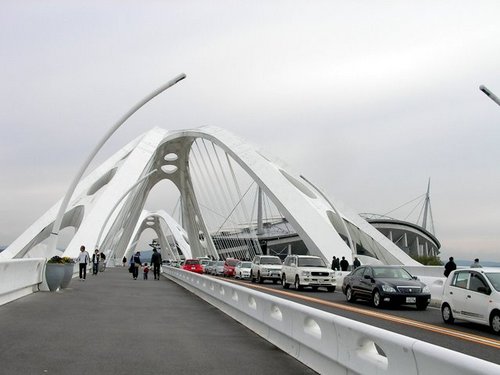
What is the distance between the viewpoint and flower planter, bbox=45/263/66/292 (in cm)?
2302

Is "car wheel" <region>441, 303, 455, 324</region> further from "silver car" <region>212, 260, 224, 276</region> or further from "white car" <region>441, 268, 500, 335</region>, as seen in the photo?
"silver car" <region>212, 260, 224, 276</region>

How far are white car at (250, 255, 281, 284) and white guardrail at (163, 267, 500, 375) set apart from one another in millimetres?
22814

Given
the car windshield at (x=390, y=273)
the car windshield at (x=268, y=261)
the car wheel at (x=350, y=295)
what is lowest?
the car wheel at (x=350, y=295)

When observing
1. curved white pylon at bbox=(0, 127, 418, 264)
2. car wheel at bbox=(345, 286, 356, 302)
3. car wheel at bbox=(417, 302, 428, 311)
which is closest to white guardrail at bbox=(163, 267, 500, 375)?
car wheel at bbox=(417, 302, 428, 311)

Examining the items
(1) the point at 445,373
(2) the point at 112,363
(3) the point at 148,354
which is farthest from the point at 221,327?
(1) the point at 445,373

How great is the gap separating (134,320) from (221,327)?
2130mm

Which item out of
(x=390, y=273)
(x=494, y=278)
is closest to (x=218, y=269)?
(x=390, y=273)

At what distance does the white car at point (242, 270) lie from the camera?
1789 inches

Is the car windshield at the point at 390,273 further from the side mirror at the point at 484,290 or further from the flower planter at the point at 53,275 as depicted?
the flower planter at the point at 53,275

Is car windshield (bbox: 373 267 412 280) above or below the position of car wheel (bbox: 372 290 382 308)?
above

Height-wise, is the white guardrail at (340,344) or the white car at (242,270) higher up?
the white car at (242,270)

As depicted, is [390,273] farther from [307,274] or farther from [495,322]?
[307,274]

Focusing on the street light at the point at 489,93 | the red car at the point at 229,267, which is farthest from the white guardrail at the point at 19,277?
the red car at the point at 229,267

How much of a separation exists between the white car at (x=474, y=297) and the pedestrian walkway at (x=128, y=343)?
5338 mm
